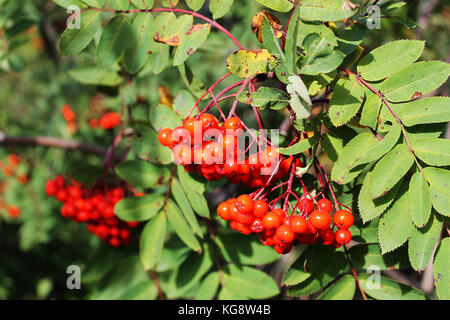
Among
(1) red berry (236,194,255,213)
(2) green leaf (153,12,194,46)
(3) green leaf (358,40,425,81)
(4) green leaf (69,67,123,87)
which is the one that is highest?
(2) green leaf (153,12,194,46)

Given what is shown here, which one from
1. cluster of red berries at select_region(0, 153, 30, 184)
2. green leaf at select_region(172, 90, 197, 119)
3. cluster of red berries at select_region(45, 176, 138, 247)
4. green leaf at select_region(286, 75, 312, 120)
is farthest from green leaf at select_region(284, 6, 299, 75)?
cluster of red berries at select_region(0, 153, 30, 184)

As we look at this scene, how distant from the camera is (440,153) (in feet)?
4.06

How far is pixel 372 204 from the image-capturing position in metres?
1.29

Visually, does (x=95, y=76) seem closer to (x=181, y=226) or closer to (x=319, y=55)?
(x=181, y=226)

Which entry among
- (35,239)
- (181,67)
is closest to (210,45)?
(181,67)

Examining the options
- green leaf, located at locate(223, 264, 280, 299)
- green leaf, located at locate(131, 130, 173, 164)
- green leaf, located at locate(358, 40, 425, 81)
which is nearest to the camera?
green leaf, located at locate(358, 40, 425, 81)

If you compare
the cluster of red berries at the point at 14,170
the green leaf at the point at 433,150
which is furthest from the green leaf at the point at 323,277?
the cluster of red berries at the point at 14,170

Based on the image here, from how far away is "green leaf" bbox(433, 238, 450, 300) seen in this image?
126 centimetres

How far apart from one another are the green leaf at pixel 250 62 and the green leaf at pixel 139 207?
70 cm

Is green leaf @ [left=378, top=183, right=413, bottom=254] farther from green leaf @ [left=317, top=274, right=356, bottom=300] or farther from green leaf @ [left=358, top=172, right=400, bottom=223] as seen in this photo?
green leaf @ [left=317, top=274, right=356, bottom=300]

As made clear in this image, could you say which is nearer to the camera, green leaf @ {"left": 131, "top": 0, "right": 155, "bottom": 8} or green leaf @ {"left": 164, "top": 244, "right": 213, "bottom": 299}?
green leaf @ {"left": 131, "top": 0, "right": 155, "bottom": 8}

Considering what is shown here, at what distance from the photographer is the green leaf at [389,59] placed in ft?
4.32

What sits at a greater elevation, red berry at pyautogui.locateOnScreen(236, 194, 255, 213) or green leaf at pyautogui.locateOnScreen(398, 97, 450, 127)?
green leaf at pyautogui.locateOnScreen(398, 97, 450, 127)

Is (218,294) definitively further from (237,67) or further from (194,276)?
(237,67)
